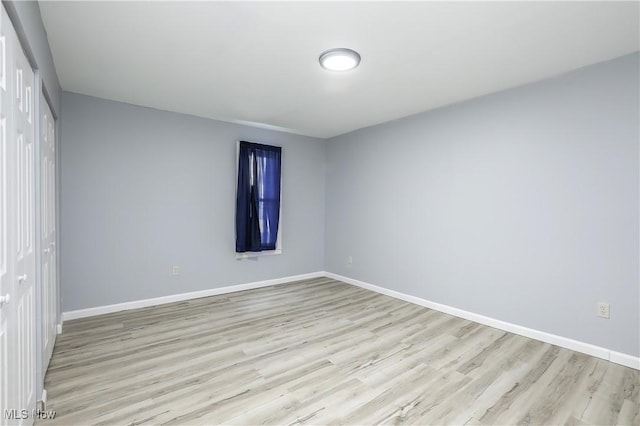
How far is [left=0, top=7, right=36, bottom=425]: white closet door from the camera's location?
4.09 feet

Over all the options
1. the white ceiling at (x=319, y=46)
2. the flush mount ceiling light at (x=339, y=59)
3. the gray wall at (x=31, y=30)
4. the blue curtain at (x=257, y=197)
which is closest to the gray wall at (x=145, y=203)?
the blue curtain at (x=257, y=197)

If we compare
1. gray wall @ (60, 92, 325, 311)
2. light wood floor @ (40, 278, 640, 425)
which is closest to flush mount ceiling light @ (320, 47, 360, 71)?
gray wall @ (60, 92, 325, 311)

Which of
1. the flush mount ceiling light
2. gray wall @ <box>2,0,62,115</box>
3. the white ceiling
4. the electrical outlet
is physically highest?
the white ceiling

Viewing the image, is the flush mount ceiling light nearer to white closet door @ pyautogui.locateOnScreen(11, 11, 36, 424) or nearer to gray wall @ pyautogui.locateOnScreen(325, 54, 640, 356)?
gray wall @ pyautogui.locateOnScreen(325, 54, 640, 356)

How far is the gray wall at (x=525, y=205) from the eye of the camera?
2.49 metres

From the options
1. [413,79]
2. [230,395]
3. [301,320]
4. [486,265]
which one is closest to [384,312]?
[301,320]

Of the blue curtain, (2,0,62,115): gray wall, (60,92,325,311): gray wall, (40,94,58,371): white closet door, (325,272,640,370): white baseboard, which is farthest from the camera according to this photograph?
the blue curtain

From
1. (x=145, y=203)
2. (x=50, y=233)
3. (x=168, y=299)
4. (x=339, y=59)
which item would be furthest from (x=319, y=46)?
(x=168, y=299)

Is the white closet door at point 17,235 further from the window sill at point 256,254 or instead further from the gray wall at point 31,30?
the window sill at point 256,254

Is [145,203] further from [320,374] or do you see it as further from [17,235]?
[320,374]

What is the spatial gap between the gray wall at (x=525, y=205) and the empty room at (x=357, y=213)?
18mm

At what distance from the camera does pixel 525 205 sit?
9.88 feet

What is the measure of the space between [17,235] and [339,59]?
2.29m

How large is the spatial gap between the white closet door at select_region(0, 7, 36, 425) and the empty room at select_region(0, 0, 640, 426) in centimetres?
2
